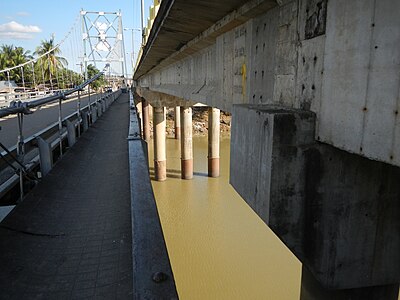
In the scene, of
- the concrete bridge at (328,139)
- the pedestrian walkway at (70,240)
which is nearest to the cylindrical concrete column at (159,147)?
the pedestrian walkway at (70,240)

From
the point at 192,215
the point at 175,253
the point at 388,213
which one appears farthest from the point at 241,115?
the point at 192,215

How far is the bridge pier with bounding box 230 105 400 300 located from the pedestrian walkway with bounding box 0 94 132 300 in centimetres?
118

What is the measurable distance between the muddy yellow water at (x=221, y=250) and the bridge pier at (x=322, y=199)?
6459 mm

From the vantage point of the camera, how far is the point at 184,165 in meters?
18.7

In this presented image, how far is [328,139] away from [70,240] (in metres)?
2.39

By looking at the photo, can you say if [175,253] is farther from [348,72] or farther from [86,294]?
[348,72]

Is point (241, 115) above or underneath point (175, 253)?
above

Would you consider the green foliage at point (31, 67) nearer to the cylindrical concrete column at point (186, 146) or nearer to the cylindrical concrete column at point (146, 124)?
the cylindrical concrete column at point (146, 124)

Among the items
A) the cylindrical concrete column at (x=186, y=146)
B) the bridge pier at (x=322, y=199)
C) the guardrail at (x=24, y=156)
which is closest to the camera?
the bridge pier at (x=322, y=199)

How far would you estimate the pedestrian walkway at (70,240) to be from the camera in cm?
246

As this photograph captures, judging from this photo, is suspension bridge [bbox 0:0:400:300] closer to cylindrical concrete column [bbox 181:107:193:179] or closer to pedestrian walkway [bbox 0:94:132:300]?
pedestrian walkway [bbox 0:94:132:300]

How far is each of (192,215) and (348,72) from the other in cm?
1228

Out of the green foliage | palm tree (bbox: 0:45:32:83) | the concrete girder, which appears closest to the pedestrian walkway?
the concrete girder

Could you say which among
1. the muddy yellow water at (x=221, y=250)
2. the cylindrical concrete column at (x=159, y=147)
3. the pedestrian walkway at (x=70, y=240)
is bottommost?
the muddy yellow water at (x=221, y=250)
